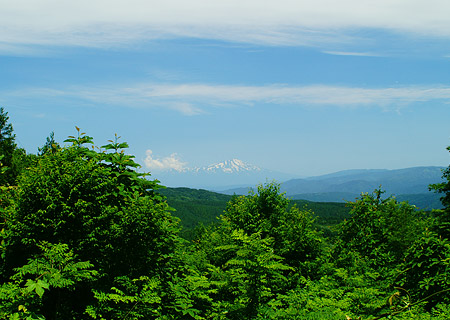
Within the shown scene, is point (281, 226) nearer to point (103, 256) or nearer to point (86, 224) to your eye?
point (103, 256)

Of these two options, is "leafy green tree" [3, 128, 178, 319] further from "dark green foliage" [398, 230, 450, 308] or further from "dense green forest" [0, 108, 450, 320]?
"dark green foliage" [398, 230, 450, 308]

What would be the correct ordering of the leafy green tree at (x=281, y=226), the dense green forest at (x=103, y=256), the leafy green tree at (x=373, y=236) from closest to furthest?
1. the dense green forest at (x=103, y=256)
2. the leafy green tree at (x=281, y=226)
3. the leafy green tree at (x=373, y=236)

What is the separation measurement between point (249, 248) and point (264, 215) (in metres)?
13.4

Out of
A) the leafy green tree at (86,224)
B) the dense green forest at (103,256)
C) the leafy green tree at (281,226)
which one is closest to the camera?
the dense green forest at (103,256)

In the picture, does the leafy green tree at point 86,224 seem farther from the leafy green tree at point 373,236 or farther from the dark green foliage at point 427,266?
the leafy green tree at point 373,236

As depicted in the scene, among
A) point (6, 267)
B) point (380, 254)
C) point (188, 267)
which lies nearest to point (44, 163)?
point (6, 267)

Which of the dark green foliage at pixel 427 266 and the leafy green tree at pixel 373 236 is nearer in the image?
the dark green foliage at pixel 427 266

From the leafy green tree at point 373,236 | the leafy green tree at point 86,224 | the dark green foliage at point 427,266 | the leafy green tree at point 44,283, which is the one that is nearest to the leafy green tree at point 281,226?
the leafy green tree at point 373,236

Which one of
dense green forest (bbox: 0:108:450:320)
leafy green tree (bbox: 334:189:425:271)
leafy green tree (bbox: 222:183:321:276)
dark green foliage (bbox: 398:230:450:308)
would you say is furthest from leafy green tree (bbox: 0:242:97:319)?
leafy green tree (bbox: 334:189:425:271)

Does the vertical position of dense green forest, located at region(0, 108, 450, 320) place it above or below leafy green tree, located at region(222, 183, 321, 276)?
above

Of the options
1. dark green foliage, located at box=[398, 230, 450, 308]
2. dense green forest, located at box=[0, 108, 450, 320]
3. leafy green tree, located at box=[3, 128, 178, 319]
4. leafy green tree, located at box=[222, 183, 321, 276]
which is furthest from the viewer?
leafy green tree, located at box=[222, 183, 321, 276]

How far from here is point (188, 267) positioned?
27.0 ft

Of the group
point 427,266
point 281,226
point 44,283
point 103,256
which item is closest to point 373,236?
point 281,226

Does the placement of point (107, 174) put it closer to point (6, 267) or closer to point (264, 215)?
Result: point (6, 267)
